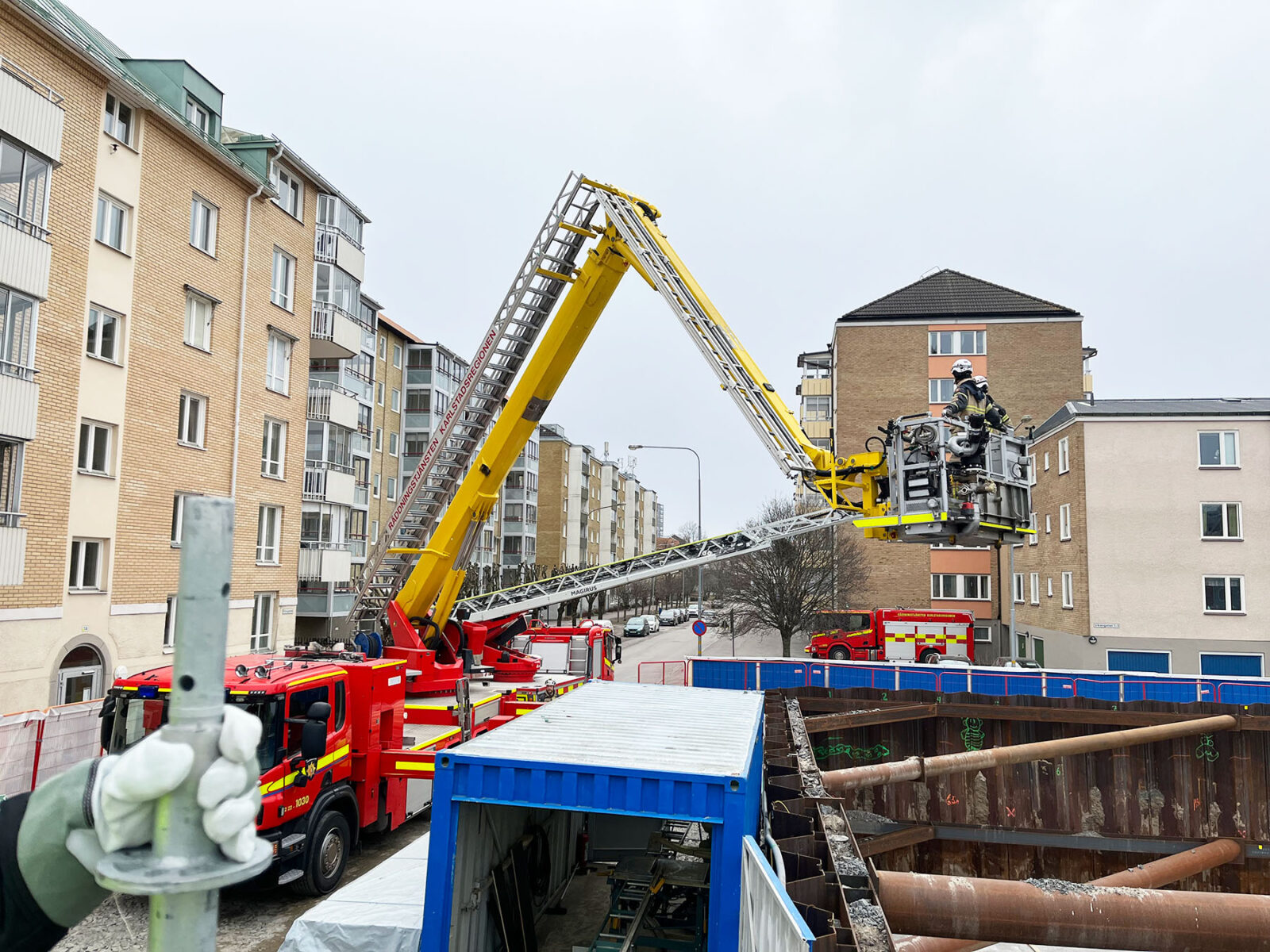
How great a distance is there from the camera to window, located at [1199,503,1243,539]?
28.4 m

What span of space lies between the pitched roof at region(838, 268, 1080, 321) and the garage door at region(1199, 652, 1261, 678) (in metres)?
21.9

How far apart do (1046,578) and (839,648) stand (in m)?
8.91

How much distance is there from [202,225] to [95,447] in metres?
6.77

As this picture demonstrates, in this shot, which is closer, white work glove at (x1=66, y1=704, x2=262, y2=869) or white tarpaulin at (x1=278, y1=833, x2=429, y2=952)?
white work glove at (x1=66, y1=704, x2=262, y2=869)

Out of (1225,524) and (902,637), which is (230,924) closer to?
(902,637)

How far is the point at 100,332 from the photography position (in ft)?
61.2

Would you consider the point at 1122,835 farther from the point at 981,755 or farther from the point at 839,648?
the point at 839,648

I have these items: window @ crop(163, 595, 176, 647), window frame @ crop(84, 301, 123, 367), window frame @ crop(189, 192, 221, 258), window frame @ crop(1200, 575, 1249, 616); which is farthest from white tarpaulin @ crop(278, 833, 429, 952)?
window frame @ crop(1200, 575, 1249, 616)

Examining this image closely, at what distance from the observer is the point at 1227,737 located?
43.6 ft

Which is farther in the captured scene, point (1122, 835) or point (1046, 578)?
point (1046, 578)

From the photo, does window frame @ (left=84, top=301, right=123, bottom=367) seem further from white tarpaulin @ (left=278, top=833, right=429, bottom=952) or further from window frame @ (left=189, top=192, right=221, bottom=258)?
white tarpaulin @ (left=278, top=833, right=429, bottom=952)

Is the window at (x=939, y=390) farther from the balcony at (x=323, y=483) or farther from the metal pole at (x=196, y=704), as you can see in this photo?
the metal pole at (x=196, y=704)

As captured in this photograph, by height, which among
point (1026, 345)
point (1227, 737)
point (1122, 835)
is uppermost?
point (1026, 345)

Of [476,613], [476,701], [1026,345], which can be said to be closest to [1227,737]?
[476,701]
